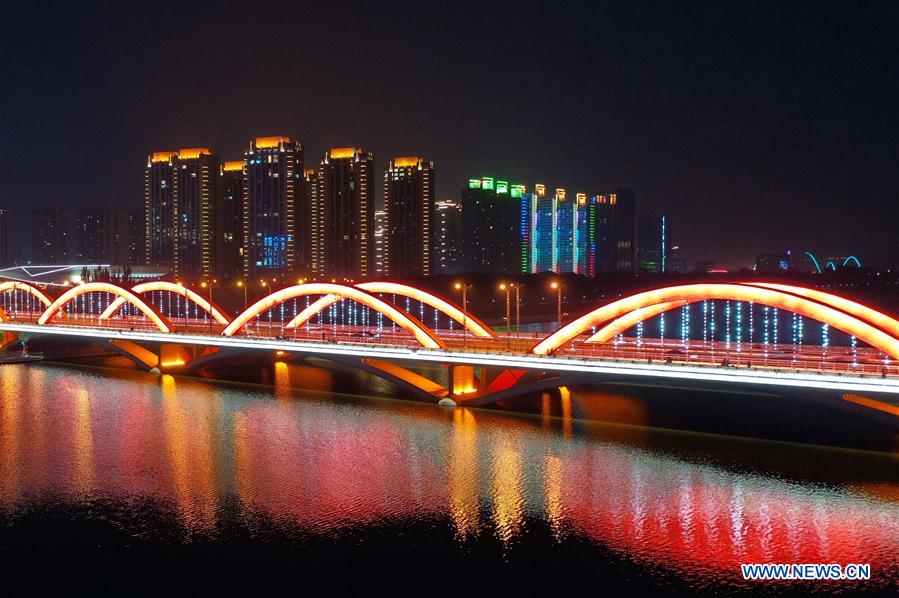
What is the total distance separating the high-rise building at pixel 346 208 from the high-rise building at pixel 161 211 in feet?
89.9

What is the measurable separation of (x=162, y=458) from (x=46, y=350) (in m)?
37.9

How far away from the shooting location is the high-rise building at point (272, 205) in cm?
12150

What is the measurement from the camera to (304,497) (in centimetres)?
2066

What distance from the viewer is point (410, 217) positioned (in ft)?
398

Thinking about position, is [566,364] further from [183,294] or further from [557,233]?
[557,233]

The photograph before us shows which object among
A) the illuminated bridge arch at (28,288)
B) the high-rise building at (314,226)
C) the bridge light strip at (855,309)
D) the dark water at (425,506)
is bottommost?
the dark water at (425,506)

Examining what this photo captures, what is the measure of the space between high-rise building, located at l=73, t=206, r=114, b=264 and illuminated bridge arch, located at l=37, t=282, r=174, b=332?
4270 inches

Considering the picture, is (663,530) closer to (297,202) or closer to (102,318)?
(102,318)

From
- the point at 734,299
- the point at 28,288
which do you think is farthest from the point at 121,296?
the point at 734,299

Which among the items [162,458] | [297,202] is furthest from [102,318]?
[297,202]

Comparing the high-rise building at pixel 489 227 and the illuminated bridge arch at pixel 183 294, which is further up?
the high-rise building at pixel 489 227

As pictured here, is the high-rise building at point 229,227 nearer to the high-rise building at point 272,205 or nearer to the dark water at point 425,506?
the high-rise building at point 272,205

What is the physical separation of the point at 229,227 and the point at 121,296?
80641 mm

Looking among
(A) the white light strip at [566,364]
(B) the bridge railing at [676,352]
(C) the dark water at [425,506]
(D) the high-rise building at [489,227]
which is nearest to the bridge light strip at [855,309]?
(B) the bridge railing at [676,352]
